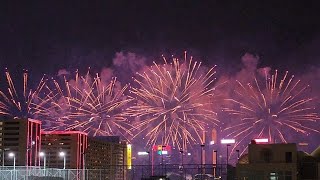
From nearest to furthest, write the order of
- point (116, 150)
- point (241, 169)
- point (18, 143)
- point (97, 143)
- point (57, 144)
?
point (241, 169)
point (18, 143)
point (57, 144)
point (97, 143)
point (116, 150)

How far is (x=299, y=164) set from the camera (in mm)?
84062

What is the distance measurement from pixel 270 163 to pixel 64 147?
276 ft

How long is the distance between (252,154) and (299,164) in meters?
6.65

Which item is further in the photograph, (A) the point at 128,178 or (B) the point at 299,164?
(A) the point at 128,178

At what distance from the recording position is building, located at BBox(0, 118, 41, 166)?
430ft

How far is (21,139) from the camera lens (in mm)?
136750

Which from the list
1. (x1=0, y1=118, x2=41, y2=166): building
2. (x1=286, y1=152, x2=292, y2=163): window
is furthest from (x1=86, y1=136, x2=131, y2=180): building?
(x1=286, y1=152, x2=292, y2=163): window

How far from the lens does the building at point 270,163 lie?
80688 mm

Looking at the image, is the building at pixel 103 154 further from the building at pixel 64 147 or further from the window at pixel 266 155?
the window at pixel 266 155

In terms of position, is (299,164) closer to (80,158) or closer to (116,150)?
(80,158)

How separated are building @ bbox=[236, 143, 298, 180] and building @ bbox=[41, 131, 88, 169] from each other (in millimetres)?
73013

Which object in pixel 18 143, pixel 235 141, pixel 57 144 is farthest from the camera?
pixel 57 144

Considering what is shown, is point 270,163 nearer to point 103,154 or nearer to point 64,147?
point 64,147

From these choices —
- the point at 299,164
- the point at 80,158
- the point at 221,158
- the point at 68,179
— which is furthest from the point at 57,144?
the point at 299,164
